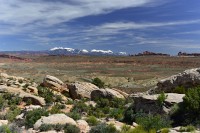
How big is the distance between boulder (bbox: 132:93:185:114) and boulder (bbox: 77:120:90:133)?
401cm

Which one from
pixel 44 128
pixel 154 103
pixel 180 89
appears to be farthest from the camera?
pixel 180 89

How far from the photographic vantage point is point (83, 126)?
59.6ft

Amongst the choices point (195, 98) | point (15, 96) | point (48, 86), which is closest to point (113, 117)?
point (195, 98)

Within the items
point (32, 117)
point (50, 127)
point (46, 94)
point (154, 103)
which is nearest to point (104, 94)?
point (46, 94)

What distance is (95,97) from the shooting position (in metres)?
30.5

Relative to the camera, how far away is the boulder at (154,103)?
20203 millimetres

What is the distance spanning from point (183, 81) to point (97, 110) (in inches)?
255

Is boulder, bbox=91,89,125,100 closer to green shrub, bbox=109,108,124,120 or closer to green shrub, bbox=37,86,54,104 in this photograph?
green shrub, bbox=37,86,54,104

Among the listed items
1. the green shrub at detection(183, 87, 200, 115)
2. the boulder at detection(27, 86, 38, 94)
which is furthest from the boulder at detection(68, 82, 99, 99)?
the green shrub at detection(183, 87, 200, 115)

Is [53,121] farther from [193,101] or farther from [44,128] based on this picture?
[193,101]

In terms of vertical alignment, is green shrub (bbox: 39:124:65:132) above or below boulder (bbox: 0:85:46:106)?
above

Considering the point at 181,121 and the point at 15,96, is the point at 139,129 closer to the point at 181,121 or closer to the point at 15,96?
the point at 181,121

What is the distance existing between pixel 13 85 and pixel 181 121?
19678 mm

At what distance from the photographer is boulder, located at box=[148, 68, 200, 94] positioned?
79.9ft
